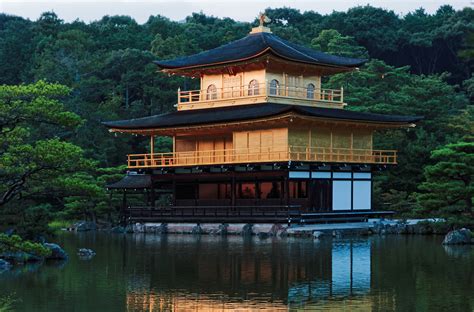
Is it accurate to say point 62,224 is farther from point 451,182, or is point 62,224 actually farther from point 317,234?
point 451,182

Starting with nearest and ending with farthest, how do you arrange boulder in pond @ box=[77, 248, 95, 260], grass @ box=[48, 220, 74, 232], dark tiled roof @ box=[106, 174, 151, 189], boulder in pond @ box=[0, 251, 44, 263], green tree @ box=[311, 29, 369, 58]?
1. boulder in pond @ box=[0, 251, 44, 263]
2. boulder in pond @ box=[77, 248, 95, 260]
3. dark tiled roof @ box=[106, 174, 151, 189]
4. grass @ box=[48, 220, 74, 232]
5. green tree @ box=[311, 29, 369, 58]

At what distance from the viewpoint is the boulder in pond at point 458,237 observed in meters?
37.2

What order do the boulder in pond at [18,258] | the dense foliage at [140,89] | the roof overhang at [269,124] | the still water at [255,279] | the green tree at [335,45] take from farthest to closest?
the green tree at [335,45]
the roof overhang at [269,124]
the boulder in pond at [18,258]
the dense foliage at [140,89]
the still water at [255,279]

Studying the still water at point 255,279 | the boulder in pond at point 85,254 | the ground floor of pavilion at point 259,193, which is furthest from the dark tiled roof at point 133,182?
the boulder in pond at point 85,254

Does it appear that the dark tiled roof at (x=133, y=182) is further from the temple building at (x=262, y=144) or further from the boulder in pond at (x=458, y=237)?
the boulder in pond at (x=458, y=237)

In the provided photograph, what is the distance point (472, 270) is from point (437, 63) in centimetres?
7650

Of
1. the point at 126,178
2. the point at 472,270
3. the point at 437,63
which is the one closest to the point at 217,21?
the point at 437,63

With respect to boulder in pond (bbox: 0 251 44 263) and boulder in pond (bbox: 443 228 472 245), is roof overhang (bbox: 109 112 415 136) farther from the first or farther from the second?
boulder in pond (bbox: 0 251 44 263)

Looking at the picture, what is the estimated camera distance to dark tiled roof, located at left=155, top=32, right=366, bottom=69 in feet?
163

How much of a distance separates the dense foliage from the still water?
2587 millimetres

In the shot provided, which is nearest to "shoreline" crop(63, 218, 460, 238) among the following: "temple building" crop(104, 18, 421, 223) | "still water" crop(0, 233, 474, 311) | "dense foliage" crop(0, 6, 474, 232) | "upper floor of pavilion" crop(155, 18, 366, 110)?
"temple building" crop(104, 18, 421, 223)

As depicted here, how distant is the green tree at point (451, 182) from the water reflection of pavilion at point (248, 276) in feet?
12.5

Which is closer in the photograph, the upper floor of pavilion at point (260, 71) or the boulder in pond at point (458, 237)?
the boulder in pond at point (458, 237)

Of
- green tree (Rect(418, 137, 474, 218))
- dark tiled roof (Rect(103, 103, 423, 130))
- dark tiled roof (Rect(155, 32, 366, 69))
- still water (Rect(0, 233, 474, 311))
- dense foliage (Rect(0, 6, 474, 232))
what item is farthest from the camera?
dark tiled roof (Rect(155, 32, 366, 69))
